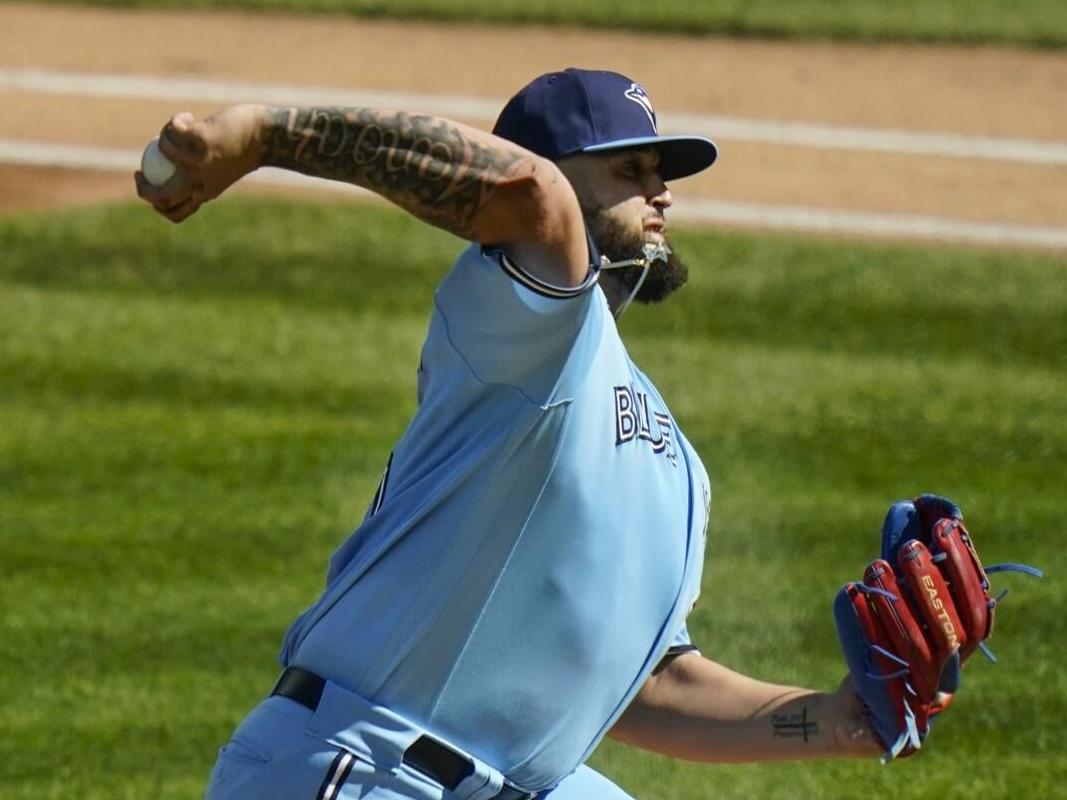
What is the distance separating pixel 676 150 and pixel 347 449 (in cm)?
405

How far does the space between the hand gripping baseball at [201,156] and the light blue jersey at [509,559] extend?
0.50 metres

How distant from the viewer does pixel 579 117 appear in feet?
11.7

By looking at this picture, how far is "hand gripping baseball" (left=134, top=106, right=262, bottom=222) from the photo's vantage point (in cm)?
269

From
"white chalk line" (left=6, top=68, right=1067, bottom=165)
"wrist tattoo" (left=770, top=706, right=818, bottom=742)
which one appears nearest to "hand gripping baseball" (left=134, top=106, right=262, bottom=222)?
"wrist tattoo" (left=770, top=706, right=818, bottom=742)

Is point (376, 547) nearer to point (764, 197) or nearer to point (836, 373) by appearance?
point (836, 373)

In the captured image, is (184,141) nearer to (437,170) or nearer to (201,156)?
(201,156)

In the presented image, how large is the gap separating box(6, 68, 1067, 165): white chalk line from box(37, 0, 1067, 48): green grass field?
136 cm

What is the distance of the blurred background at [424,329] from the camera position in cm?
610

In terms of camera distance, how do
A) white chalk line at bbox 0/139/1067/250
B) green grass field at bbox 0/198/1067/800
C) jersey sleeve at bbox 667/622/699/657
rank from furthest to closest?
1. white chalk line at bbox 0/139/1067/250
2. green grass field at bbox 0/198/1067/800
3. jersey sleeve at bbox 667/622/699/657

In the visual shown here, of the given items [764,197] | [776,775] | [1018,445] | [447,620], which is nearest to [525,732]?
[447,620]

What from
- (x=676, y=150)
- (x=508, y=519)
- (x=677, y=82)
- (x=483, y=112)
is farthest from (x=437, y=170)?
(x=677, y=82)

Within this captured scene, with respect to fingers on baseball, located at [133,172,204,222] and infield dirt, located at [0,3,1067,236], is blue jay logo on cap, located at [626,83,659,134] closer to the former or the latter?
A: fingers on baseball, located at [133,172,204,222]

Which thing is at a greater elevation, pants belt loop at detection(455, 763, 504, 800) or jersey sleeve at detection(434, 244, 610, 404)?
jersey sleeve at detection(434, 244, 610, 404)

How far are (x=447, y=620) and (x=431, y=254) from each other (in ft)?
21.0
